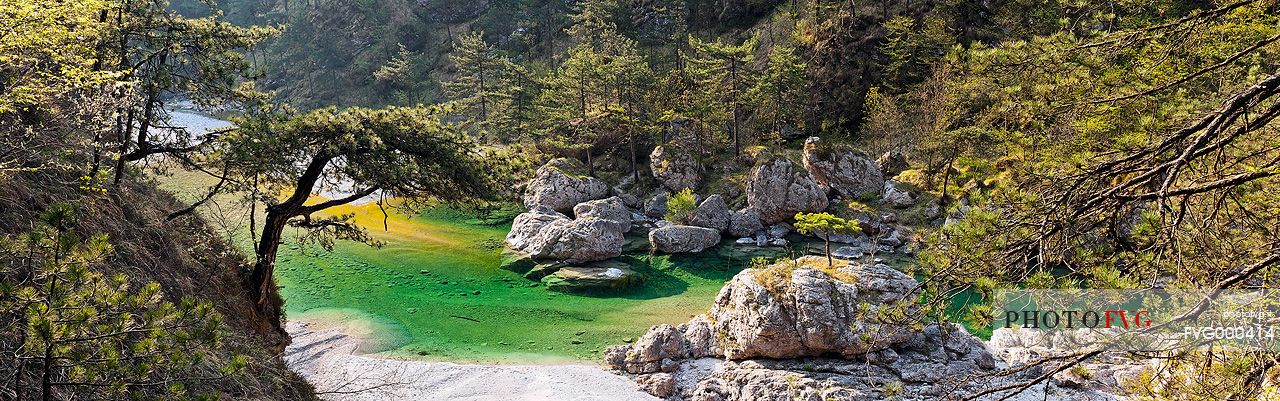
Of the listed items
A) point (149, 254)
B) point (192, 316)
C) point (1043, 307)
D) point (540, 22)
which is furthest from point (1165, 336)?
point (540, 22)

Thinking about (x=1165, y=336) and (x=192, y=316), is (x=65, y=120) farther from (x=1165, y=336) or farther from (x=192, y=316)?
(x=1165, y=336)

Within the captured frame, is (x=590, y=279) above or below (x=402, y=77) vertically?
below

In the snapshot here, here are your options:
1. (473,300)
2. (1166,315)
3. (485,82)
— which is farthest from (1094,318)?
(485,82)

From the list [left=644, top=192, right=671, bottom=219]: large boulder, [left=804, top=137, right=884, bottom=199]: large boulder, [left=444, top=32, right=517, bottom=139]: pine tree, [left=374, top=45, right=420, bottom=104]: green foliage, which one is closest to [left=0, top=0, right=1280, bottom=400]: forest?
[left=804, top=137, right=884, bottom=199]: large boulder

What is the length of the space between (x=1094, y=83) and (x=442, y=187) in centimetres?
978

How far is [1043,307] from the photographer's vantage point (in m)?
4.68

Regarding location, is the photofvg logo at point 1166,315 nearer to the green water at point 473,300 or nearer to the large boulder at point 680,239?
the green water at point 473,300

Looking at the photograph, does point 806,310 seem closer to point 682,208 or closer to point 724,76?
point 682,208

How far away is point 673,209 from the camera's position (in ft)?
96.0

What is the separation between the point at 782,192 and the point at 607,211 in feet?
27.5

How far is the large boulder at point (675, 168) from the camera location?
34938 mm

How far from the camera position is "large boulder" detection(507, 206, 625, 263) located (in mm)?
24984

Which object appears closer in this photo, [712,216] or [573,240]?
[573,240]

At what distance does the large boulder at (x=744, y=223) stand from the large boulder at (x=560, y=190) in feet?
28.8
